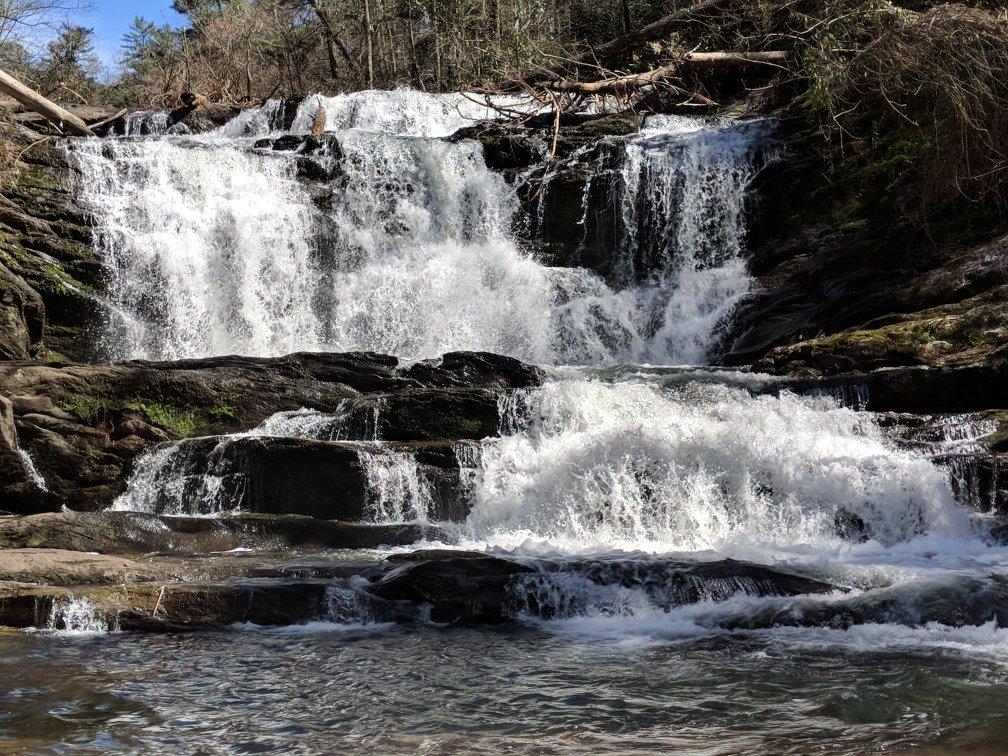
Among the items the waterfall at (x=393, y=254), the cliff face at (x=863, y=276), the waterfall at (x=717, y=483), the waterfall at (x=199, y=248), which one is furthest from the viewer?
the waterfall at (x=393, y=254)

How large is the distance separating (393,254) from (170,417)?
6.52 m

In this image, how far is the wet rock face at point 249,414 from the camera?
965 cm

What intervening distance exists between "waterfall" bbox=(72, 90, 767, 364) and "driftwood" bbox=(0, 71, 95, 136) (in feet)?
1.58

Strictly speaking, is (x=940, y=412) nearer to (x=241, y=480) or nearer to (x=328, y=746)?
(x=241, y=480)

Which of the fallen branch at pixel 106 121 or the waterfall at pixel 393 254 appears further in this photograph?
the fallen branch at pixel 106 121

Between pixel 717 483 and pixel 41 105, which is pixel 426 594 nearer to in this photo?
pixel 717 483

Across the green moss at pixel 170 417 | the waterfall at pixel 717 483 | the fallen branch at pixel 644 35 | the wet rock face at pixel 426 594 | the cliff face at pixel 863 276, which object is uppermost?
the fallen branch at pixel 644 35

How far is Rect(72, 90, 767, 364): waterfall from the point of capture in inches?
597

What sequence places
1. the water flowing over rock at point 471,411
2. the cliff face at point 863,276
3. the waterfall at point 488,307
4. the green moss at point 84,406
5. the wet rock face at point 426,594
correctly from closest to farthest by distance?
the wet rock face at point 426,594, the water flowing over rock at point 471,411, the waterfall at point 488,307, the green moss at point 84,406, the cliff face at point 863,276

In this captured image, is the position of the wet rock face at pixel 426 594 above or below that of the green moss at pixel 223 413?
A: below

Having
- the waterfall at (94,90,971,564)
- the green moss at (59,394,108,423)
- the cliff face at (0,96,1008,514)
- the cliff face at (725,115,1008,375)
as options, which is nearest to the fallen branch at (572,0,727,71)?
the waterfall at (94,90,971,564)

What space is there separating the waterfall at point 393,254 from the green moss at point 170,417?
12.5 ft

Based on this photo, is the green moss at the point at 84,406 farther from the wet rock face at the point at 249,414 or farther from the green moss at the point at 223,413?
the green moss at the point at 223,413

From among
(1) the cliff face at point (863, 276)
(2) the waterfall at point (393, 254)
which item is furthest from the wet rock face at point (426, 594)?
(2) the waterfall at point (393, 254)
